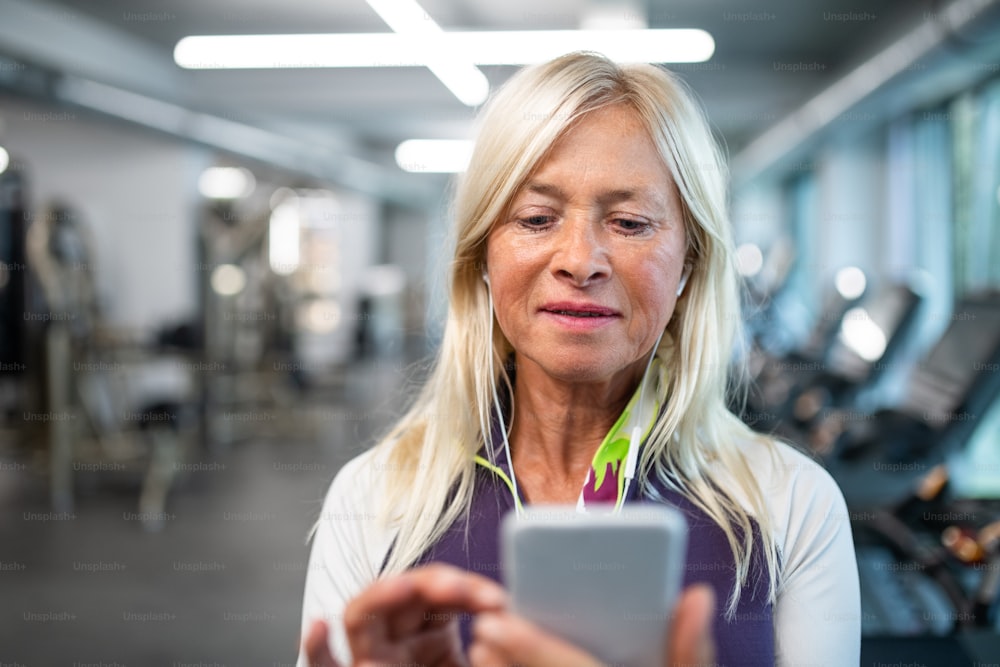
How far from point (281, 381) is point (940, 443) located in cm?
634

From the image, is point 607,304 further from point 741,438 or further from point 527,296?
point 741,438

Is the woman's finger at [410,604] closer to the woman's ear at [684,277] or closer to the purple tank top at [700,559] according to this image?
the purple tank top at [700,559]

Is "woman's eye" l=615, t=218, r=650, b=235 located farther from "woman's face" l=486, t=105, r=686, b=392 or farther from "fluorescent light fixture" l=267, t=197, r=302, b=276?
Answer: "fluorescent light fixture" l=267, t=197, r=302, b=276

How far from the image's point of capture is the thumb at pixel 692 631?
2.04 feet

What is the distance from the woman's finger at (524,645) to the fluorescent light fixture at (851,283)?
504cm

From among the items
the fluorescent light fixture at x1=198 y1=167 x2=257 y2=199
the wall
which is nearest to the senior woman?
the wall

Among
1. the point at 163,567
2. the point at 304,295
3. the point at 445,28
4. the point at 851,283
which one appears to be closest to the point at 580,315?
the point at 163,567

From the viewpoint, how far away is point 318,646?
0.74 meters

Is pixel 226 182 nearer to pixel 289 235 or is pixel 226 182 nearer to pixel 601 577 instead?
pixel 289 235

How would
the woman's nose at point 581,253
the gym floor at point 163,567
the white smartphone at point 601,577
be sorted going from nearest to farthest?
the white smartphone at point 601,577 → the woman's nose at point 581,253 → the gym floor at point 163,567

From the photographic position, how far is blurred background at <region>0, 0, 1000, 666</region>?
318 cm

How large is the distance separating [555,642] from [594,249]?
0.54m

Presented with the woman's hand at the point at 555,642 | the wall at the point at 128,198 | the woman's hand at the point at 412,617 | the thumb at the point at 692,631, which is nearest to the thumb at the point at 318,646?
the woman's hand at the point at 412,617

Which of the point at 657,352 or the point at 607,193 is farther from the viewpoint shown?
the point at 657,352
